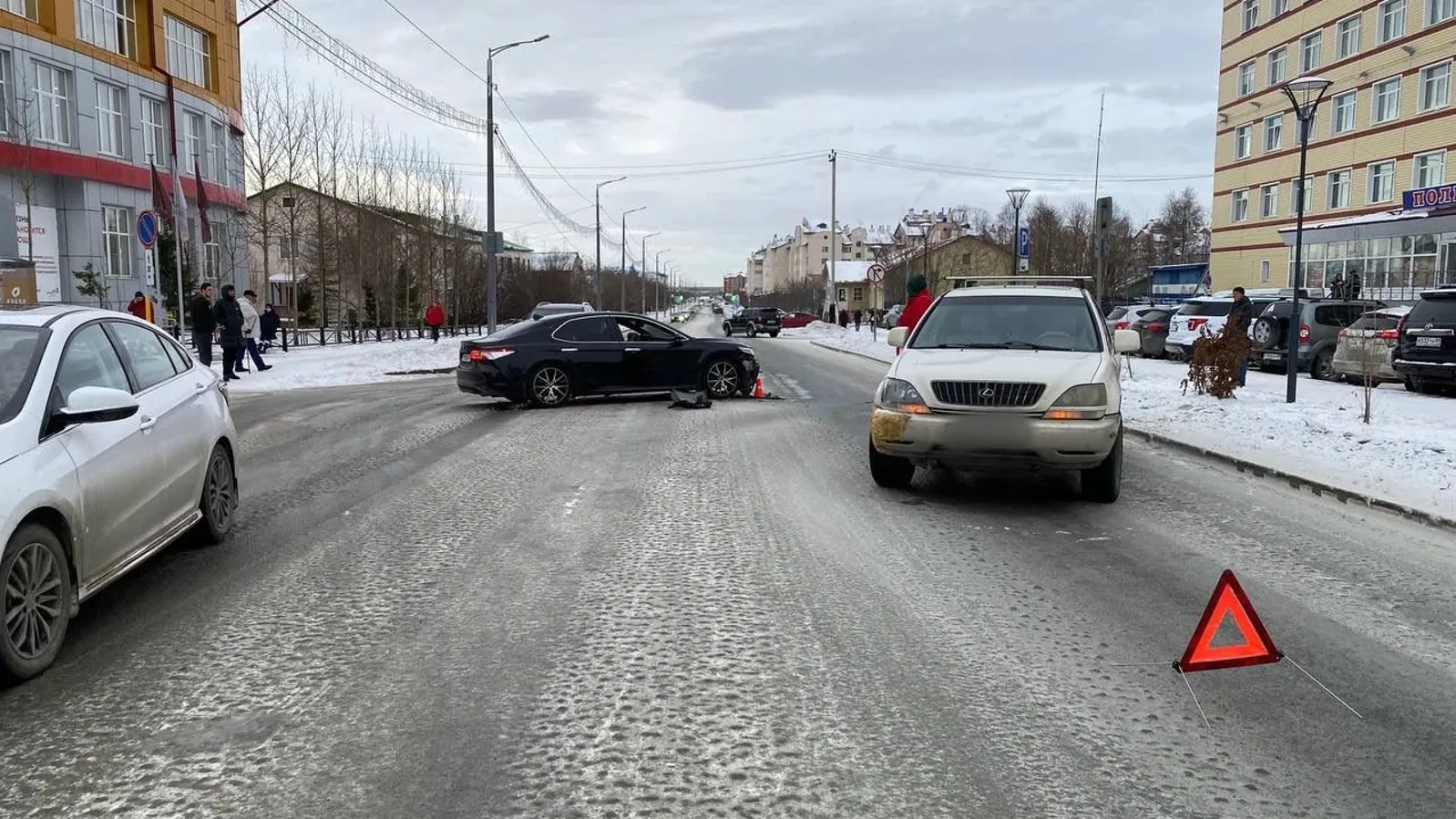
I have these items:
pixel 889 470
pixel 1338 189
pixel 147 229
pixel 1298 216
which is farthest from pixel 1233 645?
pixel 1338 189

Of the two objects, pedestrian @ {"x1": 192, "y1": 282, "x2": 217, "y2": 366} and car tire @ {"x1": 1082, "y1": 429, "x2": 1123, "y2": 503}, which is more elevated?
pedestrian @ {"x1": 192, "y1": 282, "x2": 217, "y2": 366}

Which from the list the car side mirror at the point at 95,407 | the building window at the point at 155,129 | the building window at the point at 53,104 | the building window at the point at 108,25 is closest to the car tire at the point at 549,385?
the car side mirror at the point at 95,407

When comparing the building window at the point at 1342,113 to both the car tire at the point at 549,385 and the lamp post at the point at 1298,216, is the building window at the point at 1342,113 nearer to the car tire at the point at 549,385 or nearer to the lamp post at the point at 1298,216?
the lamp post at the point at 1298,216

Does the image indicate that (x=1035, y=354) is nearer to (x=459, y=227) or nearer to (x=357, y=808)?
(x=357, y=808)

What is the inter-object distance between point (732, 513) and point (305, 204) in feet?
107

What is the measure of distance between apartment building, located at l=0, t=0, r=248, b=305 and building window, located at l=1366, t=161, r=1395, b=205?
43855 millimetres

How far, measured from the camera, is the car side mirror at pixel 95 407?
179 inches

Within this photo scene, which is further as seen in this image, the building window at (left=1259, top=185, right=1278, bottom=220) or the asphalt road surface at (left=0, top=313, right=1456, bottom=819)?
the building window at (left=1259, top=185, right=1278, bottom=220)

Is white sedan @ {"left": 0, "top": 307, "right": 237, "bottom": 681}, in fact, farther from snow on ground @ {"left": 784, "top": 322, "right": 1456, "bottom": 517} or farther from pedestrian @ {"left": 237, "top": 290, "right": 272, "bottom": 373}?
pedestrian @ {"left": 237, "top": 290, "right": 272, "bottom": 373}

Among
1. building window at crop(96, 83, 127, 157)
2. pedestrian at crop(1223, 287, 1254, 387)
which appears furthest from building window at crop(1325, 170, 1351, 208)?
building window at crop(96, 83, 127, 157)

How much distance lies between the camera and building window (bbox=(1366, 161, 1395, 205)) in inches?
1654

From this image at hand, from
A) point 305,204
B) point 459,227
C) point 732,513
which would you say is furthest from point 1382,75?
point 732,513

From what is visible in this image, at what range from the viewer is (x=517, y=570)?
5902mm

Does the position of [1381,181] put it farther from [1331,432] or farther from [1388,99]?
[1331,432]
